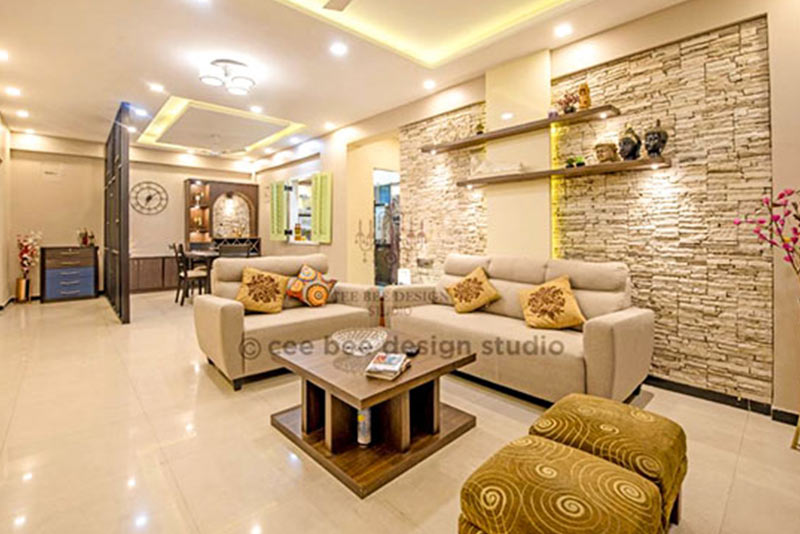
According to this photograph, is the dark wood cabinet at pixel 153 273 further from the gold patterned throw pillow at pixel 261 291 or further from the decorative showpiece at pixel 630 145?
the decorative showpiece at pixel 630 145

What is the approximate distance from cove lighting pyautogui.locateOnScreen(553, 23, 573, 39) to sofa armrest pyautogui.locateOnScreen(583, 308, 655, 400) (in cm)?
239

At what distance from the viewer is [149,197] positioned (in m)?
7.86

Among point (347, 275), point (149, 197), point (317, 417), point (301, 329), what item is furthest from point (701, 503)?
point (149, 197)

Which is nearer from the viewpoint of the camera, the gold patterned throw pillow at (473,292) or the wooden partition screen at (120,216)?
the gold patterned throw pillow at (473,292)

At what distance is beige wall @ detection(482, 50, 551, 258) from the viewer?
3.67m

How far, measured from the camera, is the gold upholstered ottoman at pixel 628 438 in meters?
1.30


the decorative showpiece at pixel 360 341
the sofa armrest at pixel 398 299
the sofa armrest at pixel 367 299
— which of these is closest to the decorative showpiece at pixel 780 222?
the decorative showpiece at pixel 360 341

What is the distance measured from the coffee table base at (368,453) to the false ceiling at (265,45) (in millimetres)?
3056

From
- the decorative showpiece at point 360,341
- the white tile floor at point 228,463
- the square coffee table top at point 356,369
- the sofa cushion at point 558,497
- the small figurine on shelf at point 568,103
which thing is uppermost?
the small figurine on shelf at point 568,103

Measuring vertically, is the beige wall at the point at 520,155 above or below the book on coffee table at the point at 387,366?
above

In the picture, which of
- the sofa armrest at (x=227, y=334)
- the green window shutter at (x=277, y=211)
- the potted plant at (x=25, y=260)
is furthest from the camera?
the green window shutter at (x=277, y=211)

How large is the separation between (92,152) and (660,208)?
8.94 meters

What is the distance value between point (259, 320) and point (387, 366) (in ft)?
5.44

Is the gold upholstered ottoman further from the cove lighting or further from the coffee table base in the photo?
the cove lighting
